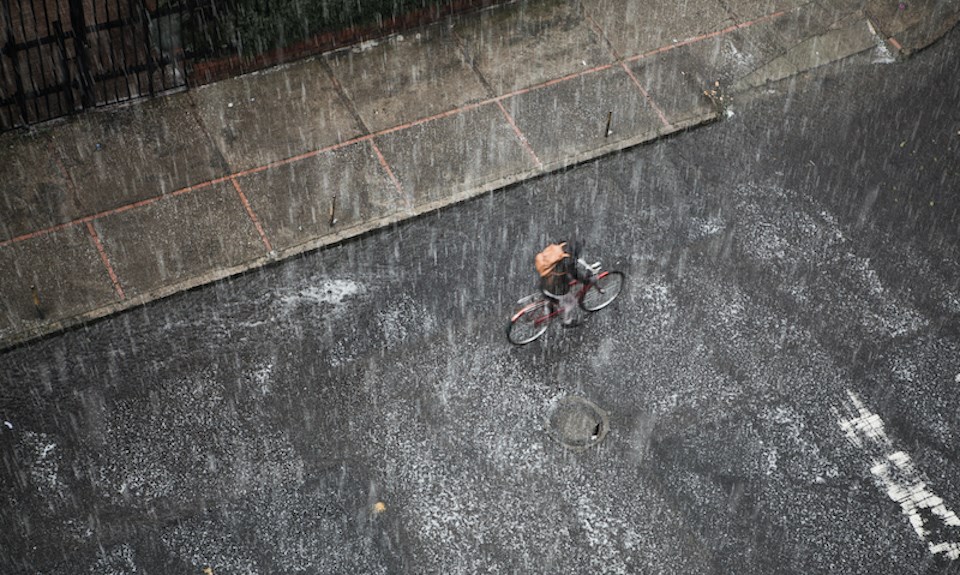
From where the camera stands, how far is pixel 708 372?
1165 centimetres

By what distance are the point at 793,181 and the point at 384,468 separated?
6650mm

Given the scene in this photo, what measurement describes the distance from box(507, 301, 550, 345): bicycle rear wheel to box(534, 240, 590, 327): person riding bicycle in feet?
0.56

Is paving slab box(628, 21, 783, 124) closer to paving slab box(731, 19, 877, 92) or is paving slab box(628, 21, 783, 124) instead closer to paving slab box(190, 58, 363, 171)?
Answer: paving slab box(731, 19, 877, 92)

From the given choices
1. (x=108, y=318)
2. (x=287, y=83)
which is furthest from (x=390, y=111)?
(x=108, y=318)

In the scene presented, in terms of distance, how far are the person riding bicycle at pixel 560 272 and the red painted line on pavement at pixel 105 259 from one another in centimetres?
471

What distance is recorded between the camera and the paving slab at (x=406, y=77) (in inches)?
553

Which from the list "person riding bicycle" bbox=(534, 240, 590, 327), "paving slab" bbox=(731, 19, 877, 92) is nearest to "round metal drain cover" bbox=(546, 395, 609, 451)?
"person riding bicycle" bbox=(534, 240, 590, 327)

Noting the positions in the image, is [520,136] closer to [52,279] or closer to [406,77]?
[406,77]

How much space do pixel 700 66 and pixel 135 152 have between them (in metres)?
7.78

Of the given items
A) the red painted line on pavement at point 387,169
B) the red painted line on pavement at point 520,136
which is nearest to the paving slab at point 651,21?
the red painted line on pavement at point 520,136

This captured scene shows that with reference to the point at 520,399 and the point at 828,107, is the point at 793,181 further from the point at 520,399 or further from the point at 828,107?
the point at 520,399

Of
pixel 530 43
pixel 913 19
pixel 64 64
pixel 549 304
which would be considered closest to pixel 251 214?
pixel 64 64

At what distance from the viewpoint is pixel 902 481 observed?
10867mm

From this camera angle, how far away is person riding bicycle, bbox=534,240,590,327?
11008 mm
